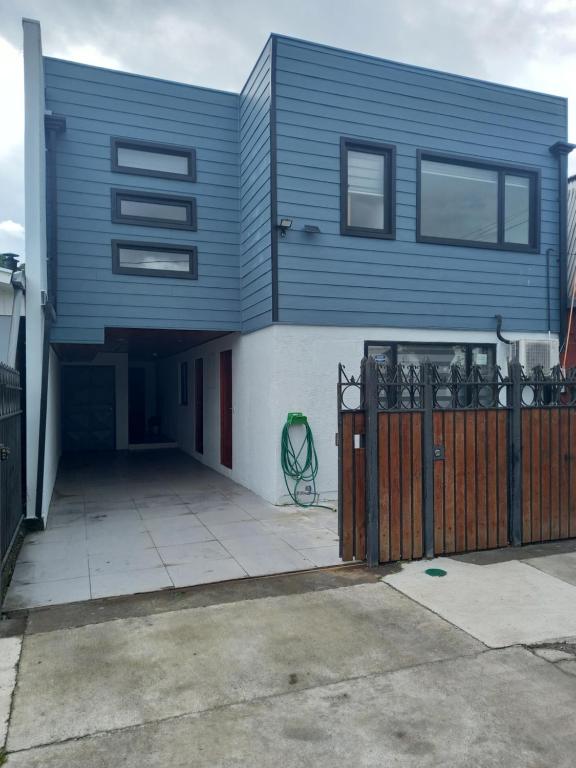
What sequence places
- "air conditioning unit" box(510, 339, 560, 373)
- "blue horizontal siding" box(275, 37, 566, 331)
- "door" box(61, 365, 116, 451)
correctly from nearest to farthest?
"blue horizontal siding" box(275, 37, 566, 331) < "air conditioning unit" box(510, 339, 560, 373) < "door" box(61, 365, 116, 451)

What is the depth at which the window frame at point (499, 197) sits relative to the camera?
796 cm

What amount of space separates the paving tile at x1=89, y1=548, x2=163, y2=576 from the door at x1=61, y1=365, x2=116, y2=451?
817 centimetres

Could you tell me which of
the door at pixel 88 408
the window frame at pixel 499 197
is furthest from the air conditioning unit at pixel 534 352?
the door at pixel 88 408

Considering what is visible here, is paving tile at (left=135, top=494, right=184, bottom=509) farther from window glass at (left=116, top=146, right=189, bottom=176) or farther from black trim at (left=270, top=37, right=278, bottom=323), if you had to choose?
window glass at (left=116, top=146, right=189, bottom=176)

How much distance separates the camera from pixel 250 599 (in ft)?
14.2

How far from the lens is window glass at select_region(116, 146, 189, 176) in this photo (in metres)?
7.90

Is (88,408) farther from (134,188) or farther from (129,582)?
(129,582)

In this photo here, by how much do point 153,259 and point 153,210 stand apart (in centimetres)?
68

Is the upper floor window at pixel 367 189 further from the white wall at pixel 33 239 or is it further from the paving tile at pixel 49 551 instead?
the paving tile at pixel 49 551

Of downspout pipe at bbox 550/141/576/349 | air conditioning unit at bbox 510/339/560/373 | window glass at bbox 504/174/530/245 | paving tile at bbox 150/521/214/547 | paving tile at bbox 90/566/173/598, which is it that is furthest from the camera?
downspout pipe at bbox 550/141/576/349

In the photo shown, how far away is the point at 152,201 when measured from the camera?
8.02m

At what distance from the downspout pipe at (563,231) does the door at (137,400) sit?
37.1 ft

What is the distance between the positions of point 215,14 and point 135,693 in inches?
346

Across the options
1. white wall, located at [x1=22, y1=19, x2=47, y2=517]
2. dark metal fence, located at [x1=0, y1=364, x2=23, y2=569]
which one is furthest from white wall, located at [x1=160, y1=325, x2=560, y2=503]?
dark metal fence, located at [x1=0, y1=364, x2=23, y2=569]
